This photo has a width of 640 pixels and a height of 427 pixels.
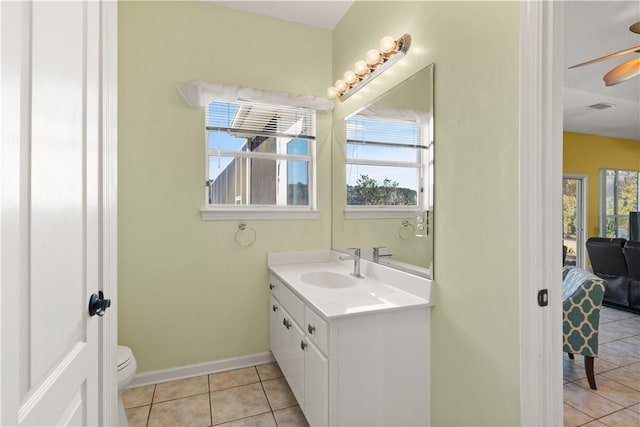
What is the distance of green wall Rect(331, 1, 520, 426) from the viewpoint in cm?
120

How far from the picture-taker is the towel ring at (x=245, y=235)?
7.93 feet

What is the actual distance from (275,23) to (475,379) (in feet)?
8.68

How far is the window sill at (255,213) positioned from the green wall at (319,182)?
0.06 m

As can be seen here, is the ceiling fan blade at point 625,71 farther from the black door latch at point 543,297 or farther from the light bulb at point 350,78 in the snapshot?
the black door latch at point 543,297

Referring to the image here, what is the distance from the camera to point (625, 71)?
237 cm

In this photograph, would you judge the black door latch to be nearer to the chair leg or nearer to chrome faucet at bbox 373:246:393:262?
chrome faucet at bbox 373:246:393:262

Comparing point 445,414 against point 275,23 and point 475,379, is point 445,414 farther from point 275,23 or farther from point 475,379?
point 275,23

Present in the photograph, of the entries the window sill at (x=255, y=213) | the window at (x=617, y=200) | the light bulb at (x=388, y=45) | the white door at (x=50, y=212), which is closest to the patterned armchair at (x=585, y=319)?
the window sill at (x=255, y=213)

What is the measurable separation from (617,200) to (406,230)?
6.19 meters

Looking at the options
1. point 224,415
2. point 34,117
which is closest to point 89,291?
point 34,117

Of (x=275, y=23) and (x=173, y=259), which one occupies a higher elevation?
(x=275, y=23)

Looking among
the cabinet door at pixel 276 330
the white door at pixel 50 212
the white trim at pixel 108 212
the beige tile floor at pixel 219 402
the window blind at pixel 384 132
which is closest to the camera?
the white door at pixel 50 212

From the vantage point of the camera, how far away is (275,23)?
2.51 m

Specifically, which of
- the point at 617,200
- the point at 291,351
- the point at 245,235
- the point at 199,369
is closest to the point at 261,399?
the point at 291,351
